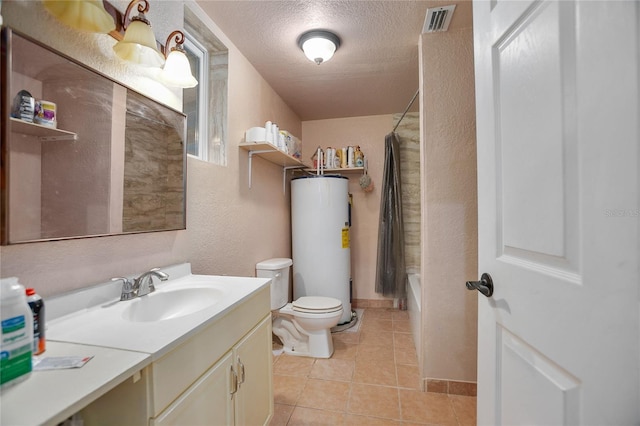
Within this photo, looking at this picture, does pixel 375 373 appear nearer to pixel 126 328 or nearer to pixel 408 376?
pixel 408 376

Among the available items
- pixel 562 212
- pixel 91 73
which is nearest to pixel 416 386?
pixel 562 212

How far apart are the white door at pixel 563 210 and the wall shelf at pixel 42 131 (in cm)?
139

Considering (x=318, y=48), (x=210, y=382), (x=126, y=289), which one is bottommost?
(x=210, y=382)

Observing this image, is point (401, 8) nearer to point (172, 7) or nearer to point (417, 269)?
point (172, 7)

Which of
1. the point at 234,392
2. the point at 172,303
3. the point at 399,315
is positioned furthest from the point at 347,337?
the point at 172,303

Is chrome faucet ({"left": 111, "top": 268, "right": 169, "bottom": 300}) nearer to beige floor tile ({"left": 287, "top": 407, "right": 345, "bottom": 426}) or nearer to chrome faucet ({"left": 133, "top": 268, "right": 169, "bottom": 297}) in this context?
chrome faucet ({"left": 133, "top": 268, "right": 169, "bottom": 297})

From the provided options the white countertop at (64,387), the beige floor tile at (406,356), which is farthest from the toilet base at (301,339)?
the white countertop at (64,387)

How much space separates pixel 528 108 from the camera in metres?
0.68

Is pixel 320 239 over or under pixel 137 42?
under

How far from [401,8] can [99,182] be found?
5.90 feet

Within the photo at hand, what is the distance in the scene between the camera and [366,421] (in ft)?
4.91

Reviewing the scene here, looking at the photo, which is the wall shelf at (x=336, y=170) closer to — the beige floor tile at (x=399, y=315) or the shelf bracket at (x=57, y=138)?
the beige floor tile at (x=399, y=315)

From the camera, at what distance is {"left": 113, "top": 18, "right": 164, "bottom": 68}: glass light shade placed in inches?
39.7

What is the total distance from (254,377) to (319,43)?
1.97 meters
